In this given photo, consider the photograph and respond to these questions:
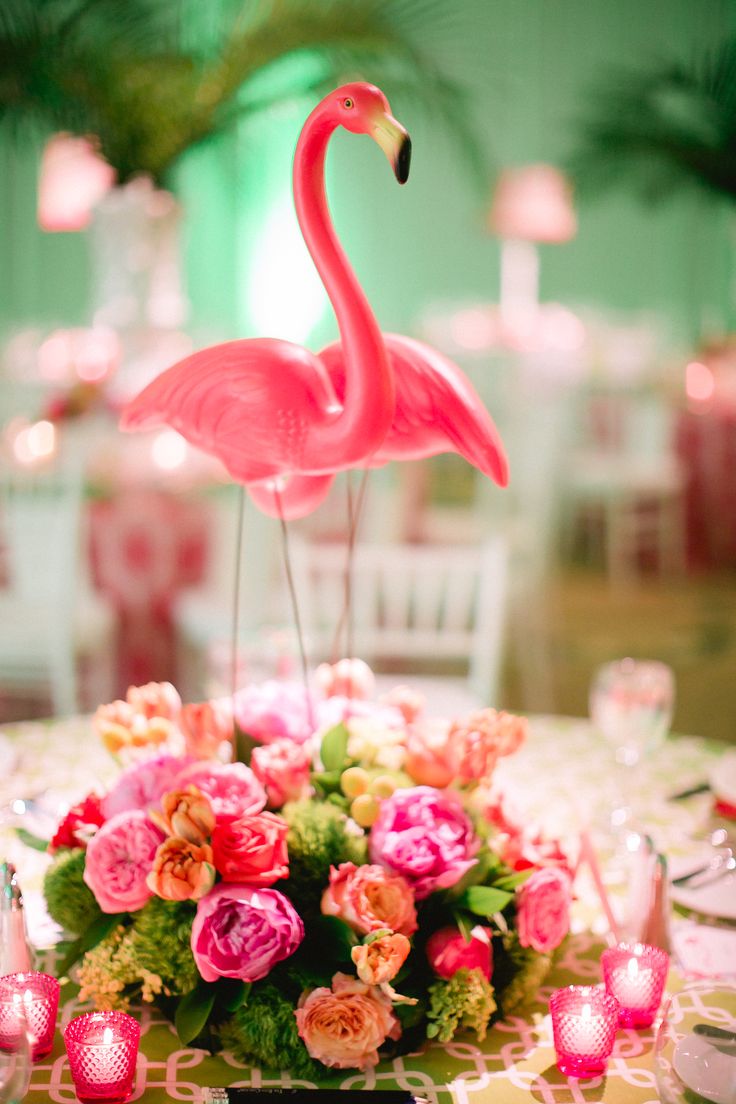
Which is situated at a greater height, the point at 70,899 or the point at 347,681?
the point at 347,681

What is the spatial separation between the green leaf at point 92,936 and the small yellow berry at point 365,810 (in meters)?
0.19

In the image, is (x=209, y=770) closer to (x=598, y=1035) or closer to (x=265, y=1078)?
(x=265, y=1078)

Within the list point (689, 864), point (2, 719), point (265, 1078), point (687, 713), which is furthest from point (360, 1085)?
point (687, 713)

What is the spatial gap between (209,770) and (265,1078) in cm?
22

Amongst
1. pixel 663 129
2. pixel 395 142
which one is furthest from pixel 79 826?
pixel 663 129

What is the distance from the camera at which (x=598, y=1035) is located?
0.81 m

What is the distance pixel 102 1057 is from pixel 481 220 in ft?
23.0

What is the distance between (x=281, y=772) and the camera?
0.92m

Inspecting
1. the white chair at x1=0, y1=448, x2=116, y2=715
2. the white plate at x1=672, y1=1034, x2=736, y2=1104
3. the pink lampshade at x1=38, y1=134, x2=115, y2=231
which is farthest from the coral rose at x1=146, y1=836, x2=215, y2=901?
the pink lampshade at x1=38, y1=134, x2=115, y2=231

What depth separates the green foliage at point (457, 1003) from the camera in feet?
2.75

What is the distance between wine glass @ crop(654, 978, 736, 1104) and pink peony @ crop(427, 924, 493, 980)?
5.4 inches

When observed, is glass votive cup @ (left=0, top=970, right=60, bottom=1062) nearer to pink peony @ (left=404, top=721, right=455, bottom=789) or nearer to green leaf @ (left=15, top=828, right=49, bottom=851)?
green leaf @ (left=15, top=828, right=49, bottom=851)

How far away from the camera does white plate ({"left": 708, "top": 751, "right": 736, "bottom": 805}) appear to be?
1309mm

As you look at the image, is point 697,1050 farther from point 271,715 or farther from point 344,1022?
point 271,715
